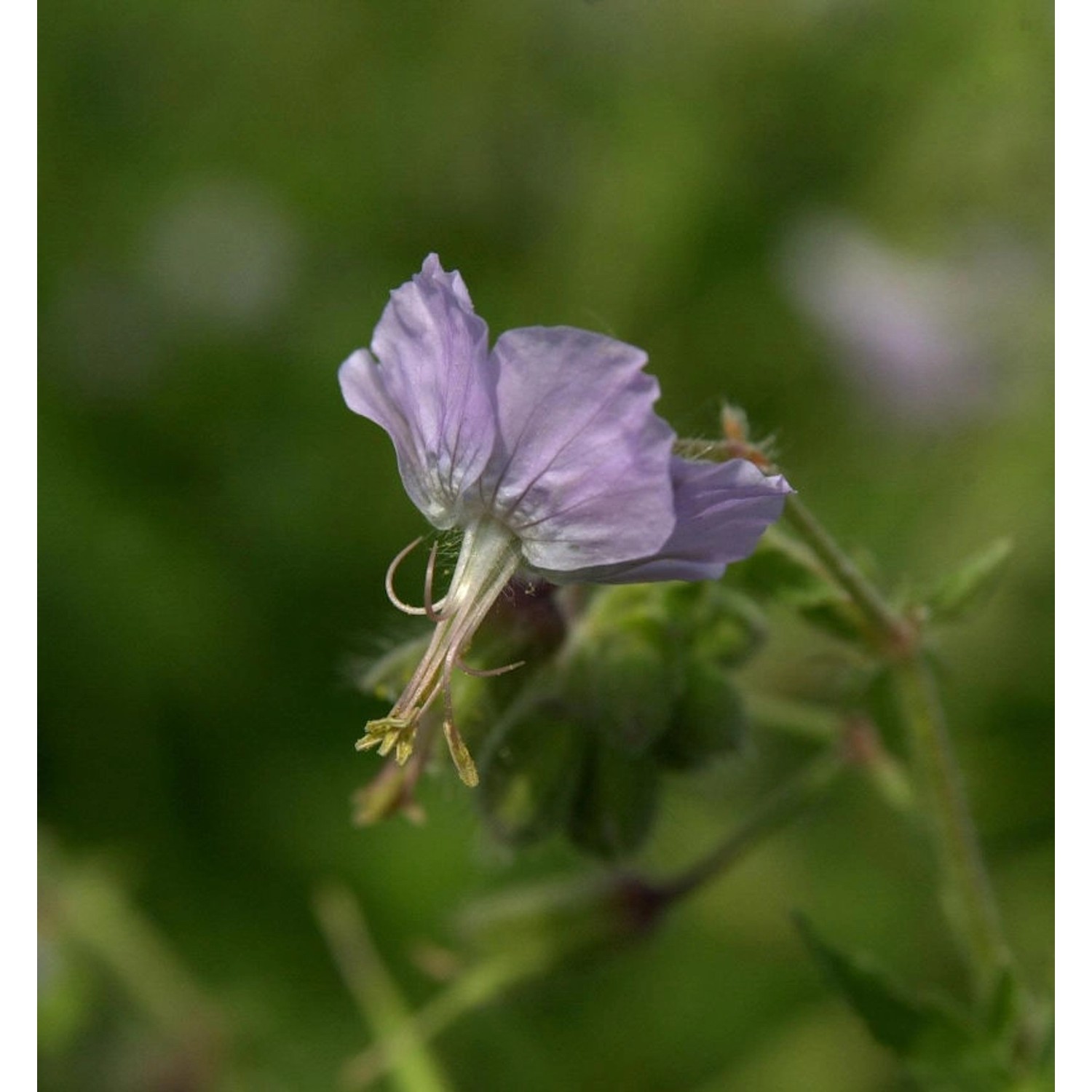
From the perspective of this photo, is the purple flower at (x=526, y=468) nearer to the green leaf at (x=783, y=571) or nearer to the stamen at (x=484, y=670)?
the stamen at (x=484, y=670)

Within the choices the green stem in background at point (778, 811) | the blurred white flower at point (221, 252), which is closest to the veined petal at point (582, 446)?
the green stem in background at point (778, 811)

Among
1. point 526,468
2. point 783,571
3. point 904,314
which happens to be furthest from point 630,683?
point 904,314

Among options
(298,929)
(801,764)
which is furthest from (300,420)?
(801,764)

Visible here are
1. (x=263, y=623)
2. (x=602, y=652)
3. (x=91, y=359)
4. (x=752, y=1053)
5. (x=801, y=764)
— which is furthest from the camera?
(x=91, y=359)
